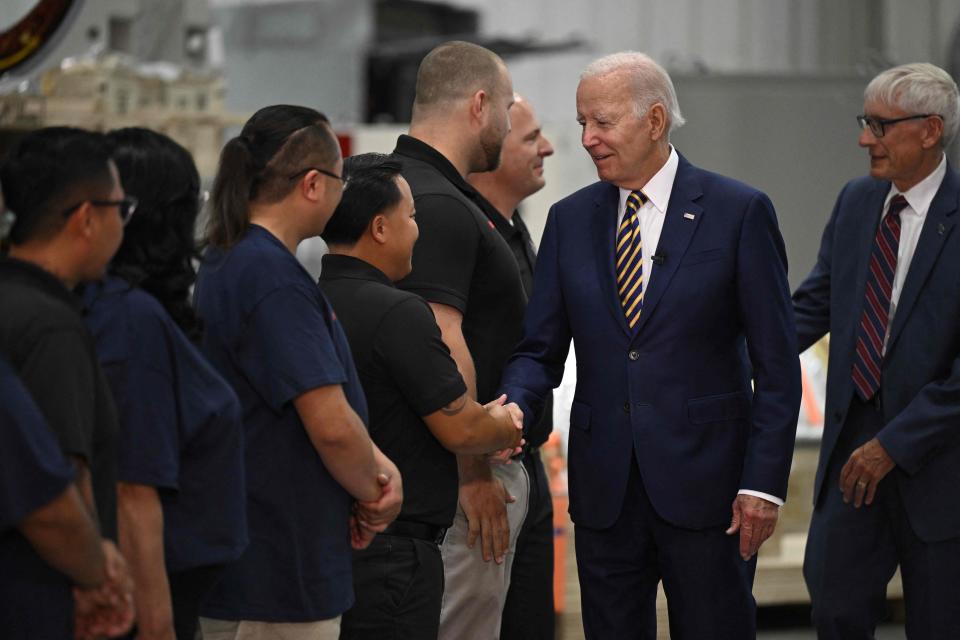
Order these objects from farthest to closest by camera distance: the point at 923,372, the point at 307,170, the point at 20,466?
1. the point at 923,372
2. the point at 307,170
3. the point at 20,466

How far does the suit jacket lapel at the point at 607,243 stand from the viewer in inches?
107

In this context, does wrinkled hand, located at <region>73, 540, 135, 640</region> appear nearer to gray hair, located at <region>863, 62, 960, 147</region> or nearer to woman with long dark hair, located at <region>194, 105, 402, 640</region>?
woman with long dark hair, located at <region>194, 105, 402, 640</region>

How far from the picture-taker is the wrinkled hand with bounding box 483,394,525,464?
2.64 m

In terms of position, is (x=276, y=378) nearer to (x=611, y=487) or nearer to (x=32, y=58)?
(x=611, y=487)

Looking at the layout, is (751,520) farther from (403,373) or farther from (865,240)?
(865,240)

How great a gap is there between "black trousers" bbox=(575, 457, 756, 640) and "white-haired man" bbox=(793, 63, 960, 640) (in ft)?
1.38

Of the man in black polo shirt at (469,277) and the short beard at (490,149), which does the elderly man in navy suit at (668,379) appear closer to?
the man in black polo shirt at (469,277)

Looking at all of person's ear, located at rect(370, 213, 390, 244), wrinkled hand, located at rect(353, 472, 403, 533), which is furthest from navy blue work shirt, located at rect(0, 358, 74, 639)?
person's ear, located at rect(370, 213, 390, 244)

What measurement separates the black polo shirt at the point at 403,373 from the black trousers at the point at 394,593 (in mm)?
69

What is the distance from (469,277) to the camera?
2.85 metres

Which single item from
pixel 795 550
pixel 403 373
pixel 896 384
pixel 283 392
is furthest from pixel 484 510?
pixel 795 550

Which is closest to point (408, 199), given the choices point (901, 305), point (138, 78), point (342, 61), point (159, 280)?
point (159, 280)

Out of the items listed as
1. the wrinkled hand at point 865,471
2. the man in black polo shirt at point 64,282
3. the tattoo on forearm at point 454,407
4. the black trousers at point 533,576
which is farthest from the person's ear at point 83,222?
the wrinkled hand at point 865,471

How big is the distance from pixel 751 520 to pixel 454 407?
0.62m
